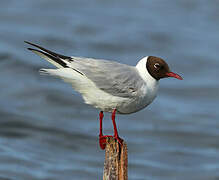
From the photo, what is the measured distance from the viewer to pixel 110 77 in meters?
7.62

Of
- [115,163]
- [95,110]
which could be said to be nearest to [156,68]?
[115,163]

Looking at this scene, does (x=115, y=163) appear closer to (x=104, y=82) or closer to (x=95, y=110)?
(x=104, y=82)

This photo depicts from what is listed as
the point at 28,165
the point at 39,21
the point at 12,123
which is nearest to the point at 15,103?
the point at 12,123

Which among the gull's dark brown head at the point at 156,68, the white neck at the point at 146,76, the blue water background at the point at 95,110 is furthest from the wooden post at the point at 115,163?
the blue water background at the point at 95,110

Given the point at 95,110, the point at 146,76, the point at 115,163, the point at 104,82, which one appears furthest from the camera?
the point at 95,110

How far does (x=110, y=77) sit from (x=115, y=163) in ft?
3.52

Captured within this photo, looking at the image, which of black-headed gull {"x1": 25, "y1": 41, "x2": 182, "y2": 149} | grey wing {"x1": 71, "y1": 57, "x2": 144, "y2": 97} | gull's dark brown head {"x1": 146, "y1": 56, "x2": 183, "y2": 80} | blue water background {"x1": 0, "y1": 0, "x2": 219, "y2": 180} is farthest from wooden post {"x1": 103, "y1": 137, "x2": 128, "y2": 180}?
blue water background {"x1": 0, "y1": 0, "x2": 219, "y2": 180}

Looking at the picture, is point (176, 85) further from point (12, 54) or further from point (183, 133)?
point (12, 54)

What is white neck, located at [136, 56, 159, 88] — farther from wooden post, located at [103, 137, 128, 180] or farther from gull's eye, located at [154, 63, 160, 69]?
wooden post, located at [103, 137, 128, 180]

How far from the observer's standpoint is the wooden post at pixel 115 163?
7406 millimetres

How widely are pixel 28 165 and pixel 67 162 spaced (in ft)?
5.08

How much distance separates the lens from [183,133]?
70.1ft

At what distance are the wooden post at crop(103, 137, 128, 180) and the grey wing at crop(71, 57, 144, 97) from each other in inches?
26.7

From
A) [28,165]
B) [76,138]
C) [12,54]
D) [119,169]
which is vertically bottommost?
[119,169]
